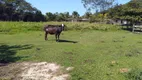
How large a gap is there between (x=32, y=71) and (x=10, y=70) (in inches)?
37.5

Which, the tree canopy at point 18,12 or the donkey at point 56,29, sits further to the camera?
the tree canopy at point 18,12

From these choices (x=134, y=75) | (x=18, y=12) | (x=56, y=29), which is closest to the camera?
(x=134, y=75)

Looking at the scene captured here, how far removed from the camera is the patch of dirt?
9055 mm

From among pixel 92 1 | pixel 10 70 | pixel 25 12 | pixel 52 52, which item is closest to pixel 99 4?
pixel 92 1

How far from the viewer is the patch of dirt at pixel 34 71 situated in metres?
9.05

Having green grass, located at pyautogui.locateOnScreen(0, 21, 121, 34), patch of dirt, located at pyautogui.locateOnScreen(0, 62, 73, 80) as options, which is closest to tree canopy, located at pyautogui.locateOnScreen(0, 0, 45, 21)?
green grass, located at pyautogui.locateOnScreen(0, 21, 121, 34)

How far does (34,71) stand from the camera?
9906 mm

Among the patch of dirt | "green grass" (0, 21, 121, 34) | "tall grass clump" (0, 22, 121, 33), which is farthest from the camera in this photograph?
"tall grass clump" (0, 22, 121, 33)

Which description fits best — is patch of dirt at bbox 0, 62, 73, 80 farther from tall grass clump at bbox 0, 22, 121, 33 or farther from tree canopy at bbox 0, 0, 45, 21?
tree canopy at bbox 0, 0, 45, 21

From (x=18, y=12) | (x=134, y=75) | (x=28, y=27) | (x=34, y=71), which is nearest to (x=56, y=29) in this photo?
(x=34, y=71)

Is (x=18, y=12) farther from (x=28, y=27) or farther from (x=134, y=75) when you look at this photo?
(x=134, y=75)

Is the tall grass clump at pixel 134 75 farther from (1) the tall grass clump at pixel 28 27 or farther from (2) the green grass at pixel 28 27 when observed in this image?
(1) the tall grass clump at pixel 28 27

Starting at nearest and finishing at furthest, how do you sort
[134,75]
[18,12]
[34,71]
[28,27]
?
1. [134,75]
2. [34,71]
3. [28,27]
4. [18,12]

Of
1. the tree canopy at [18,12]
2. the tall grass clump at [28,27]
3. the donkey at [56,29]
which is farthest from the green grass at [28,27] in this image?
the tree canopy at [18,12]
